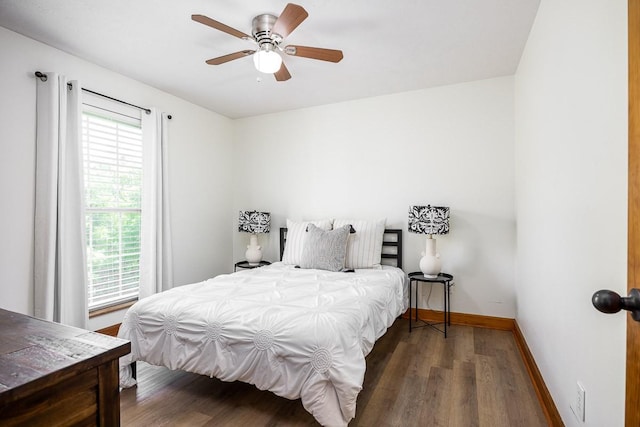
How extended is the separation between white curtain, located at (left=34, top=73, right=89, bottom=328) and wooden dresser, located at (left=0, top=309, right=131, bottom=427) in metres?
1.85

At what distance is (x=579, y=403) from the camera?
1.35 m

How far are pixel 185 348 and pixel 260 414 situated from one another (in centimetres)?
59

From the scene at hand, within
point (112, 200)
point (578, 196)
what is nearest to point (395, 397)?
point (578, 196)

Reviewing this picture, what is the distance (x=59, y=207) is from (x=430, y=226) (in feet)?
10.4

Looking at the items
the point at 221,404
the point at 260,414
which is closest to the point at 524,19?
the point at 260,414

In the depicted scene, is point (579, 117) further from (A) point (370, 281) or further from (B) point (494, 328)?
(B) point (494, 328)

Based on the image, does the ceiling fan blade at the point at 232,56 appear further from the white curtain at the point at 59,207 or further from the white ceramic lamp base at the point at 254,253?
the white ceramic lamp base at the point at 254,253

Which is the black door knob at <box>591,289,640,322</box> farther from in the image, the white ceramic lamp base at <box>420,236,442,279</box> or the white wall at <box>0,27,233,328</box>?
the white wall at <box>0,27,233,328</box>

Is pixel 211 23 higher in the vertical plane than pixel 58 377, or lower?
A: higher

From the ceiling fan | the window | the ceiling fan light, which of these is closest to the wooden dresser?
the ceiling fan

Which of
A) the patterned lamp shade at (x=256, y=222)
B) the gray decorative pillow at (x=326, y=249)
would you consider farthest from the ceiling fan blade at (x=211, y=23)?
the patterned lamp shade at (x=256, y=222)

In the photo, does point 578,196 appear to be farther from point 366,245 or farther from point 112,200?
point 112,200

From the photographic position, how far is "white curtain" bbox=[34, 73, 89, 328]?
244 cm

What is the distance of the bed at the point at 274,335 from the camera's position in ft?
5.23
